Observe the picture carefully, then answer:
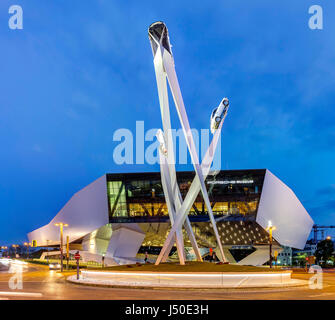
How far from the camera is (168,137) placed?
25.2 meters

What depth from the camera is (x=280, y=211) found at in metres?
54.4

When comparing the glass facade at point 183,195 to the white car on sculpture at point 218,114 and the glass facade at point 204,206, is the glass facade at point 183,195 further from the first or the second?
the white car on sculpture at point 218,114

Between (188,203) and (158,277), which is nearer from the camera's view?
(158,277)

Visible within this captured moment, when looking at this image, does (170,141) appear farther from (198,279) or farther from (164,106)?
(198,279)

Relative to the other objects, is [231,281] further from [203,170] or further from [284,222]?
[284,222]

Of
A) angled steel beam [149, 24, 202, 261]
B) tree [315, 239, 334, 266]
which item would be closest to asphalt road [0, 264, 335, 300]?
angled steel beam [149, 24, 202, 261]

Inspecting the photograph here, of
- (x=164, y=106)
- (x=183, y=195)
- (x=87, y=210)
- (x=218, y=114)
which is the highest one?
(x=164, y=106)

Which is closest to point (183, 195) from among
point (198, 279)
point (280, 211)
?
point (280, 211)

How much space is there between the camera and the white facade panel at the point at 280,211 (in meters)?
53.2

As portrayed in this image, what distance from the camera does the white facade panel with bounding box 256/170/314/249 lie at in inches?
2093

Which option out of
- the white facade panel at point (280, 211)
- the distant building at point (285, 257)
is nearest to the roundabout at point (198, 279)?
the white facade panel at point (280, 211)
